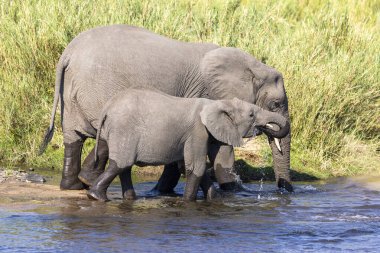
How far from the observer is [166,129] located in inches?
387

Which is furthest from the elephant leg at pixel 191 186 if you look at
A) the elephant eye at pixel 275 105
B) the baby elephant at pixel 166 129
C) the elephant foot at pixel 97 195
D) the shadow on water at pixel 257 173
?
the shadow on water at pixel 257 173

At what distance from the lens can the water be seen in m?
8.11

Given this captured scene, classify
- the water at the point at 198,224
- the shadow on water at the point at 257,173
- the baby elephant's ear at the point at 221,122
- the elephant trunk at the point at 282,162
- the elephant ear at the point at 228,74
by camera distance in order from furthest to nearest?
the shadow on water at the point at 257,173
the elephant trunk at the point at 282,162
the elephant ear at the point at 228,74
the baby elephant's ear at the point at 221,122
the water at the point at 198,224

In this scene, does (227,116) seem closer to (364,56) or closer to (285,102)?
(285,102)

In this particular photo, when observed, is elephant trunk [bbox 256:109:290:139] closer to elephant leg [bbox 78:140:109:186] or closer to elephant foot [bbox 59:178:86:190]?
elephant leg [bbox 78:140:109:186]

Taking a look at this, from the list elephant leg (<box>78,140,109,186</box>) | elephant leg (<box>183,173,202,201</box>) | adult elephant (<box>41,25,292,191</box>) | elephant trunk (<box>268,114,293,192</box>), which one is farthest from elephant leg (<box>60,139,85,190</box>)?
elephant trunk (<box>268,114,293,192</box>)

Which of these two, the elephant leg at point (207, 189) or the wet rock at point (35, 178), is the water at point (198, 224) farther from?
the wet rock at point (35, 178)

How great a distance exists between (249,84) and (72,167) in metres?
2.10

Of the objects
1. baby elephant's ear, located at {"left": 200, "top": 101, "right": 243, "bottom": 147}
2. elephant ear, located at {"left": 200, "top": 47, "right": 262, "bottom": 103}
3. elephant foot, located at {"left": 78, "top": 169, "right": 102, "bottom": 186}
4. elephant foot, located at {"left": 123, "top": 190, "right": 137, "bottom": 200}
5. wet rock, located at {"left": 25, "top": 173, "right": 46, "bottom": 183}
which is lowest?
elephant foot, located at {"left": 123, "top": 190, "right": 137, "bottom": 200}

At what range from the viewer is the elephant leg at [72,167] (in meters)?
10.6

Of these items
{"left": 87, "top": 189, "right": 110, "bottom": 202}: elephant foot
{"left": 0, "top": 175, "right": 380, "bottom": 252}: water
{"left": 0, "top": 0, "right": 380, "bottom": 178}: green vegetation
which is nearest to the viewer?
{"left": 0, "top": 175, "right": 380, "bottom": 252}: water

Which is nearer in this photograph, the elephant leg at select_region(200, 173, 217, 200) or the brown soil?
the brown soil

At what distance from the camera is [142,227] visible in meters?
8.77

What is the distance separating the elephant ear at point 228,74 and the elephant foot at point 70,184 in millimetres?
1672
